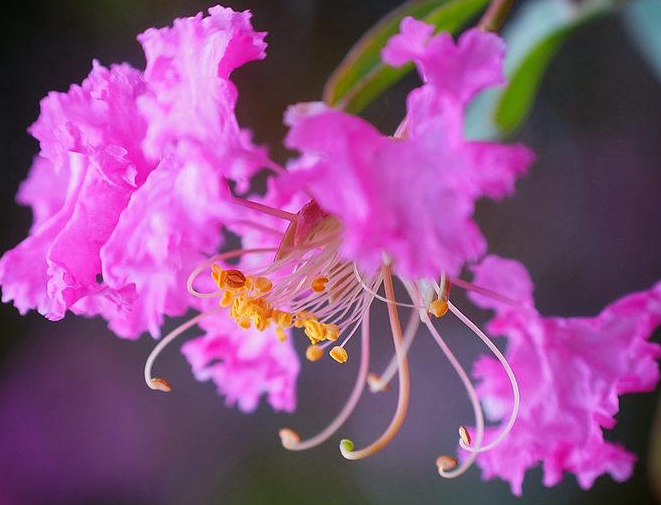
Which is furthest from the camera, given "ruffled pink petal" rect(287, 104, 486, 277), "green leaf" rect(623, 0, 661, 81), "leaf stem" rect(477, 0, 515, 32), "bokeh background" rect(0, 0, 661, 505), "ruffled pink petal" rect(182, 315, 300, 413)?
"bokeh background" rect(0, 0, 661, 505)

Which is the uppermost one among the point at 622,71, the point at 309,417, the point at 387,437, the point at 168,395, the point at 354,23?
the point at 354,23

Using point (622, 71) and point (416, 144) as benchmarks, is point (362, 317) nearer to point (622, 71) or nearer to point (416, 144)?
point (416, 144)

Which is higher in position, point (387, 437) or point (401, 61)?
point (401, 61)

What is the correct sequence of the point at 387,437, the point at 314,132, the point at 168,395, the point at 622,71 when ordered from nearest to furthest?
the point at 314,132 < the point at 387,437 < the point at 622,71 < the point at 168,395

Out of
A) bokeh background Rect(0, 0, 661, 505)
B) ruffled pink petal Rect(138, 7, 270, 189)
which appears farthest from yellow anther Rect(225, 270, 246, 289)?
bokeh background Rect(0, 0, 661, 505)

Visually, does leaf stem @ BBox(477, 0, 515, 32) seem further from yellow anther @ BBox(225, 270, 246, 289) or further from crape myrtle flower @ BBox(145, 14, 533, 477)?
→ yellow anther @ BBox(225, 270, 246, 289)

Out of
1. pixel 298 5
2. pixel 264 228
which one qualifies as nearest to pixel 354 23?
pixel 298 5

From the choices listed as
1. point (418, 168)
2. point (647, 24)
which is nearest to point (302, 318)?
point (418, 168)
